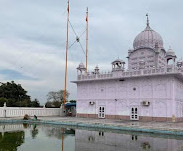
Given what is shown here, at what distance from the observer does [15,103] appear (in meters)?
30.9

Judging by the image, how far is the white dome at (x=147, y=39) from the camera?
25.7 m

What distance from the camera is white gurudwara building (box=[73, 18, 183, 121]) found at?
19.2 meters

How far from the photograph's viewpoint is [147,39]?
85.2 ft

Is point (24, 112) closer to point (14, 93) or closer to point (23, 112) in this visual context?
point (23, 112)

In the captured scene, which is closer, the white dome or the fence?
the fence

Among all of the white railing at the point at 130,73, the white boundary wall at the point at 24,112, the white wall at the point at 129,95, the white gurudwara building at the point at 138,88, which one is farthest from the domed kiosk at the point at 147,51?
the white boundary wall at the point at 24,112

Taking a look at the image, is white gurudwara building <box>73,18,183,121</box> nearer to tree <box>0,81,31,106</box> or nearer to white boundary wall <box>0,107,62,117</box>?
white boundary wall <box>0,107,62,117</box>

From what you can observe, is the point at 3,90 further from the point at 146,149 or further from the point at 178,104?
the point at 146,149

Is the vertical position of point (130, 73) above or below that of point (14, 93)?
above

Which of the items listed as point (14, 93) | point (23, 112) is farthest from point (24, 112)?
point (14, 93)

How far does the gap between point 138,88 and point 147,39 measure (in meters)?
7.74

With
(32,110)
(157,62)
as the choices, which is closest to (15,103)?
(32,110)

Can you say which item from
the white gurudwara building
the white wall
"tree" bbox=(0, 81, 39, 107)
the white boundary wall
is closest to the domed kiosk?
the white gurudwara building

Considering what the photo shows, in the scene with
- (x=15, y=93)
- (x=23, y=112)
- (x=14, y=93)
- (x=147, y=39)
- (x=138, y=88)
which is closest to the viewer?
(x=138, y=88)
